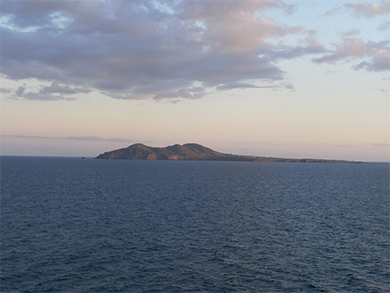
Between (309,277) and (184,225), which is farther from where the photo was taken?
(184,225)

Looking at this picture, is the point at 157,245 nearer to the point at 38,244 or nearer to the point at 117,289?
the point at 117,289

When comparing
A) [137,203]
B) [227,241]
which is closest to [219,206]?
[137,203]

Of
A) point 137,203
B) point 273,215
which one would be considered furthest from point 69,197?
point 273,215

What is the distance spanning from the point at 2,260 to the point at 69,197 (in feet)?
174

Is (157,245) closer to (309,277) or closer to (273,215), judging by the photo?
(309,277)

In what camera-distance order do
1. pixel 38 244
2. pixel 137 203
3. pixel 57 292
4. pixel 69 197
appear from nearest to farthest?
pixel 57 292, pixel 38 244, pixel 137 203, pixel 69 197

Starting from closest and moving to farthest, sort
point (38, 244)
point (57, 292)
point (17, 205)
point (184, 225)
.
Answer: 1. point (57, 292)
2. point (38, 244)
3. point (184, 225)
4. point (17, 205)

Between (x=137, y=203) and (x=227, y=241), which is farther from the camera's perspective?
(x=137, y=203)

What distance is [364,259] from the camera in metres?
43.1

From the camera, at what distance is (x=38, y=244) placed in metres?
47.3

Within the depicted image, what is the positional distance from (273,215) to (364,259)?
28.5 metres

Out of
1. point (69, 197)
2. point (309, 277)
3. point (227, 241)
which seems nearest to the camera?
point (309, 277)

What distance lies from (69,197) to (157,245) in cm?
5471

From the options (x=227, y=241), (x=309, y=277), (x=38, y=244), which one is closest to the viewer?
(x=309, y=277)
